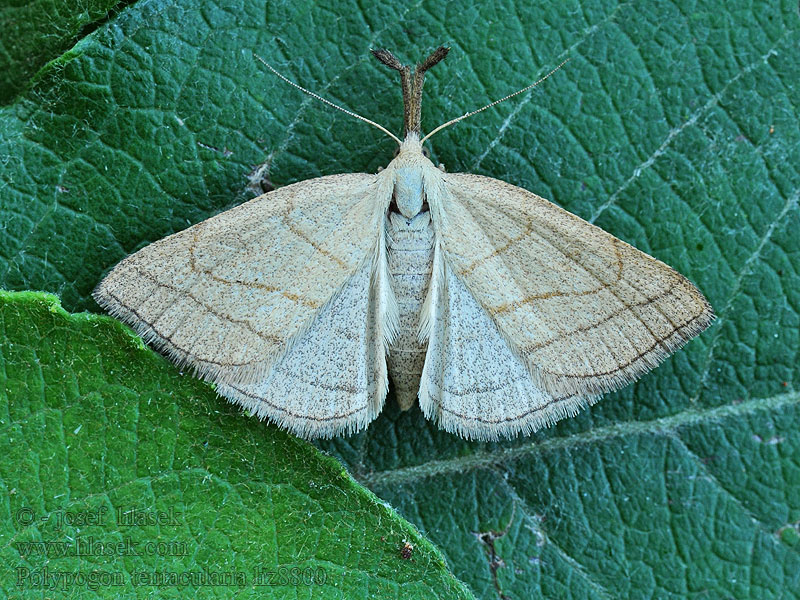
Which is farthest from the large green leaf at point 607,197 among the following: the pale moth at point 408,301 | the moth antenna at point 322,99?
the pale moth at point 408,301

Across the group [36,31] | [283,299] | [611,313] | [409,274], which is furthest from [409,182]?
[36,31]

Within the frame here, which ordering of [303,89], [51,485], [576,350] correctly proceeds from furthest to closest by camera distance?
[303,89] → [576,350] → [51,485]

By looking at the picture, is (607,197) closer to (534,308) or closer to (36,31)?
(534,308)

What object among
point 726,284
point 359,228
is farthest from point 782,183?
point 359,228

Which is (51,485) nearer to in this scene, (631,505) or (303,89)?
(303,89)

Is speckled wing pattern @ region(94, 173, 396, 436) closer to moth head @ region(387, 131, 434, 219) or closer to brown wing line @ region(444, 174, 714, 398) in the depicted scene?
moth head @ region(387, 131, 434, 219)
